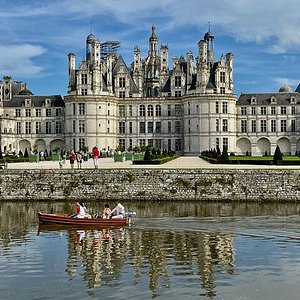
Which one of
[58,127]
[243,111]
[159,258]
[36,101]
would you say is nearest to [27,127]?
[36,101]

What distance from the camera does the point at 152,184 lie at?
36.2 meters

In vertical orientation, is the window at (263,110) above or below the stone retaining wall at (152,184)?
above

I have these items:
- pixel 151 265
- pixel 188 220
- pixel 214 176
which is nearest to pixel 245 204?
pixel 214 176

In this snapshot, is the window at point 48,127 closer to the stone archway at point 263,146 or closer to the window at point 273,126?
the stone archway at point 263,146

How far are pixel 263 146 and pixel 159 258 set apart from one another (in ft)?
210

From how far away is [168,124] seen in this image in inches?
3189

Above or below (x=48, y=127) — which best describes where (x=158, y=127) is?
below

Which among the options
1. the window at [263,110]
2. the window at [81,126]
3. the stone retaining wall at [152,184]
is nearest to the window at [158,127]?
the window at [81,126]

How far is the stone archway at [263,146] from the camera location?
80.4m

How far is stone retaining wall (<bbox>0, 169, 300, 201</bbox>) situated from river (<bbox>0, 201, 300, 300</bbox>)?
5.51 metres

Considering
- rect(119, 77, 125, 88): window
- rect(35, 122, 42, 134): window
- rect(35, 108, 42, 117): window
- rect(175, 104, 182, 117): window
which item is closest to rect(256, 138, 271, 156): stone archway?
rect(175, 104, 182, 117): window

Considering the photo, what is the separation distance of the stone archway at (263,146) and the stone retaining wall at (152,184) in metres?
45.6

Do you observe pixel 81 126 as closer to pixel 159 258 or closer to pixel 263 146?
pixel 263 146

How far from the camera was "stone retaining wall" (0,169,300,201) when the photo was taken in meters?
Answer: 35.2
